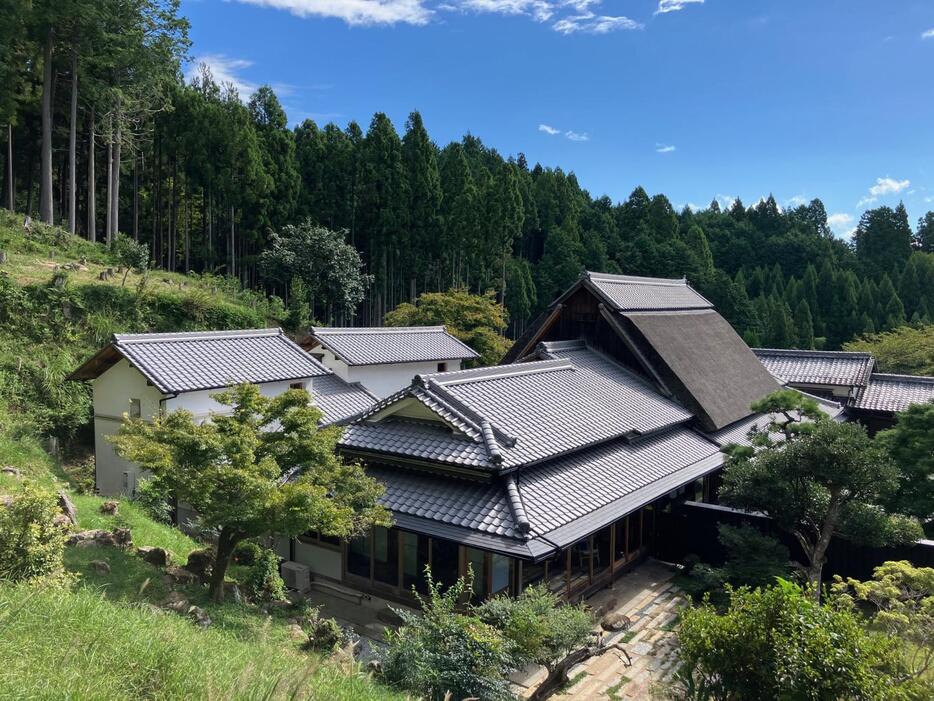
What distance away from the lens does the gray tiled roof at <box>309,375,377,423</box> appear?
18797 mm

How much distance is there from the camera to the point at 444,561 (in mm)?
10477

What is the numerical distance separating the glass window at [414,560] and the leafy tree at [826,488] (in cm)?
616

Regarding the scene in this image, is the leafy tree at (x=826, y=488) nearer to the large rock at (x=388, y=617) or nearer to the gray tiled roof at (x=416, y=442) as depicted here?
the gray tiled roof at (x=416, y=442)

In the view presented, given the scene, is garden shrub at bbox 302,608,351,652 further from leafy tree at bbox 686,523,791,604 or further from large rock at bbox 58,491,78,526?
leafy tree at bbox 686,523,791,604

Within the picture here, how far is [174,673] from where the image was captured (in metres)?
4.52

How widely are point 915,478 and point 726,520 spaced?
17.0ft

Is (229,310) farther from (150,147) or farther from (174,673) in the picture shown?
(174,673)

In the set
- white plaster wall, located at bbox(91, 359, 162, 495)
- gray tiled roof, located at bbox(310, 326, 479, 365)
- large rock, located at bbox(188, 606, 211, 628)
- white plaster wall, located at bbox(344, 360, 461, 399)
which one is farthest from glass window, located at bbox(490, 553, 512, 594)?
gray tiled roof, located at bbox(310, 326, 479, 365)

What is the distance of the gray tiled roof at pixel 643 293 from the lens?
63.7 feet

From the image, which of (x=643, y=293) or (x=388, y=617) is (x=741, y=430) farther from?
(x=388, y=617)

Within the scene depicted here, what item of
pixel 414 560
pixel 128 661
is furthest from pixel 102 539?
pixel 128 661

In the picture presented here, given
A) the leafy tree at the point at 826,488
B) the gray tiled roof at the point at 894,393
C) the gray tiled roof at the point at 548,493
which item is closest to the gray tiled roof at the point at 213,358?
the gray tiled roof at the point at 548,493

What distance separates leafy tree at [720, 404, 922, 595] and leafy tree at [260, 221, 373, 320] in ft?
86.2

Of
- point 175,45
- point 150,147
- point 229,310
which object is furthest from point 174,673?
point 150,147
